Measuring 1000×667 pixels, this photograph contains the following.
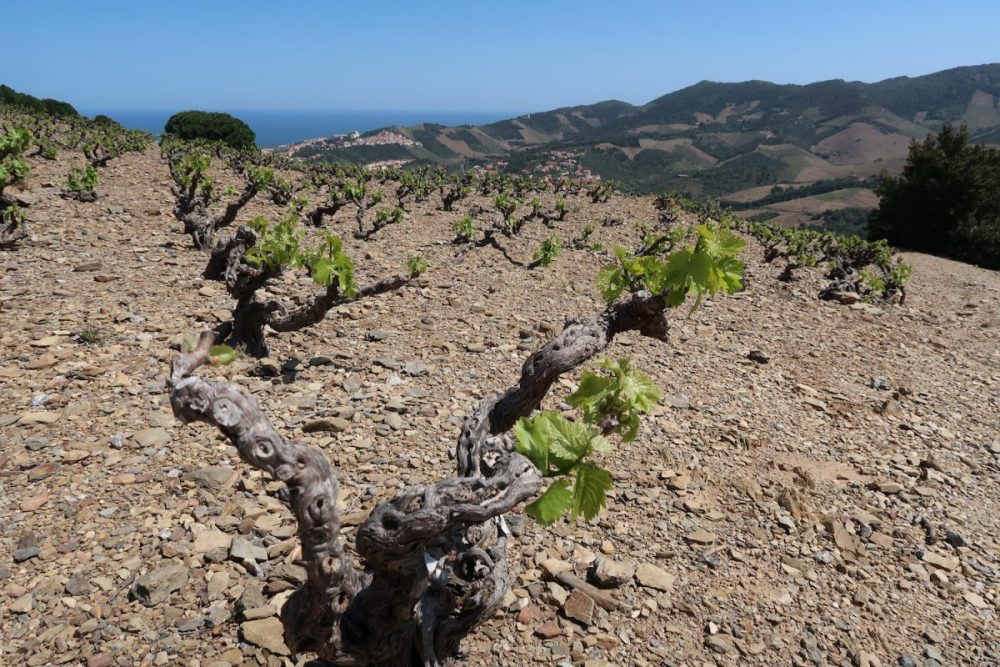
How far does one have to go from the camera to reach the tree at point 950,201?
90.9 feet

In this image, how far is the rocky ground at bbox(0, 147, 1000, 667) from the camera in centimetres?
A: 460

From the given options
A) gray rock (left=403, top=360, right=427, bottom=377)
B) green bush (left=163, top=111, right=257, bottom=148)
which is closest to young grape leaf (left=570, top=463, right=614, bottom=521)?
gray rock (left=403, top=360, right=427, bottom=377)

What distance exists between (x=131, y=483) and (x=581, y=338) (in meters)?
4.83

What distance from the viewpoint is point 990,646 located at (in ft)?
16.4

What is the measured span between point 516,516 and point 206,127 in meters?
67.1

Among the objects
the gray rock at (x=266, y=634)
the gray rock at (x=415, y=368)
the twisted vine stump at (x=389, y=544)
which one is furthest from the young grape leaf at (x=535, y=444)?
the gray rock at (x=415, y=368)

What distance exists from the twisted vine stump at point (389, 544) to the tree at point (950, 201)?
33.3 metres

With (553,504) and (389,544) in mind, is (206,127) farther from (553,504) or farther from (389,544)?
(553,504)

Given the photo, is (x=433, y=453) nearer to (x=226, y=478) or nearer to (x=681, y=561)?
(x=226, y=478)

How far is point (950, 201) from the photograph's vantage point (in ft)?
97.6

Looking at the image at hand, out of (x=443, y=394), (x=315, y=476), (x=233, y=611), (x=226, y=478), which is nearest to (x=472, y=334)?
(x=443, y=394)

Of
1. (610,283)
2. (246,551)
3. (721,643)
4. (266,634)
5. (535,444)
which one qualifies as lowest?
(721,643)

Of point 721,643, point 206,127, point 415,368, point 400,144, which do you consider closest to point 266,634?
point 721,643

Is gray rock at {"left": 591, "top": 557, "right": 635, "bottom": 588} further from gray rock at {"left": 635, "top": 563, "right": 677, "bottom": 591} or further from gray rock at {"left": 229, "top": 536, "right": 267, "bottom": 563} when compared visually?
gray rock at {"left": 229, "top": 536, "right": 267, "bottom": 563}
